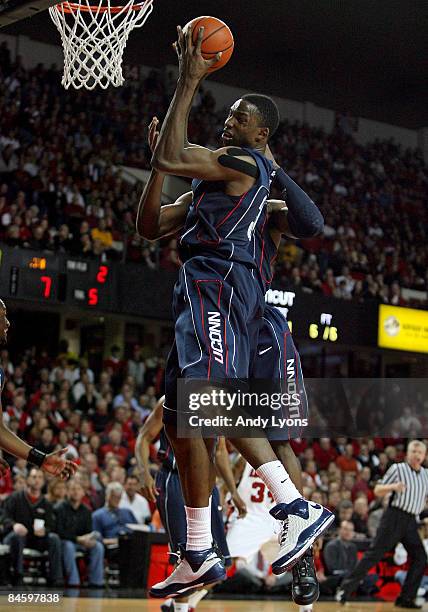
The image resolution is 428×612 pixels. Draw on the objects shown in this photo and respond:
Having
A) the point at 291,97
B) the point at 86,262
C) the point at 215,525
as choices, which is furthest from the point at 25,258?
the point at 291,97

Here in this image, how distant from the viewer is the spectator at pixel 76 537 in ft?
34.8

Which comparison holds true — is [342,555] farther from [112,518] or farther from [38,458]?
[38,458]

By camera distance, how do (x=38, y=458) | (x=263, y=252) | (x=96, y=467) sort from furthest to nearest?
1. (x=96, y=467)
2. (x=38, y=458)
3. (x=263, y=252)

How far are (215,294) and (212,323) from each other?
144mm

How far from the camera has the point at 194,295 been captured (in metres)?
4.42

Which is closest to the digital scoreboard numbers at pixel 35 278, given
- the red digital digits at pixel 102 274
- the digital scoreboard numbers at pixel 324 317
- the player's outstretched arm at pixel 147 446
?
the red digital digits at pixel 102 274

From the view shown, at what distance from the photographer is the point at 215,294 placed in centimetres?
441

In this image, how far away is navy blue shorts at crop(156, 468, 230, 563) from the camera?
6672 mm

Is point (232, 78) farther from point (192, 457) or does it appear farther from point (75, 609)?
point (192, 457)

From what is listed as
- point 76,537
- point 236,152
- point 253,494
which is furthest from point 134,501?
point 236,152

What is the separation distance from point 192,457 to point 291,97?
19.2 metres

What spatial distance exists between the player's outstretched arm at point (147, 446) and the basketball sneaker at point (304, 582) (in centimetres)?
213

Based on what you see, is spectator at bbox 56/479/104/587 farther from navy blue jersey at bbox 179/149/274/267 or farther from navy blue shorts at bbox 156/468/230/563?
navy blue jersey at bbox 179/149/274/267

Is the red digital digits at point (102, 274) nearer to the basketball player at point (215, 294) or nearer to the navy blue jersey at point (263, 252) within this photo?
the navy blue jersey at point (263, 252)
